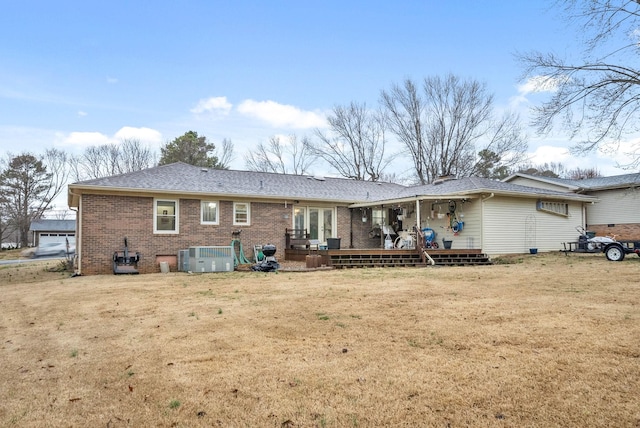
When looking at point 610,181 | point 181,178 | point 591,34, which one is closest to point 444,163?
point 610,181

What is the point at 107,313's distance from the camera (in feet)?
19.8

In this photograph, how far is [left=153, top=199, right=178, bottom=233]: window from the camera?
1373cm

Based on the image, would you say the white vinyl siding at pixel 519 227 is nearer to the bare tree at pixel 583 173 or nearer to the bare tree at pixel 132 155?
the bare tree at pixel 583 173

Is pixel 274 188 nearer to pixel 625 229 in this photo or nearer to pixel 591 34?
pixel 591 34

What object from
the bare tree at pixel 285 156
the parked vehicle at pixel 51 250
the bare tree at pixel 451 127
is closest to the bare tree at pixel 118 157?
the parked vehicle at pixel 51 250

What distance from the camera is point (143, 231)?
1343cm

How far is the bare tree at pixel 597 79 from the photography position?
12.2 metres

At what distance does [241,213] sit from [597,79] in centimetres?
1261

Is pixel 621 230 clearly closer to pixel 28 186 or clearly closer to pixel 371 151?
pixel 371 151

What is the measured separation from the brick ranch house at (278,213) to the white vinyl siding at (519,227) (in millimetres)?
39

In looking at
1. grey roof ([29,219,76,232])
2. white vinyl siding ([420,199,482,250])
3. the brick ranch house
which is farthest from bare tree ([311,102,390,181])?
grey roof ([29,219,76,232])

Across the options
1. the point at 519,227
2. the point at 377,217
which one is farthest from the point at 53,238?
the point at 519,227

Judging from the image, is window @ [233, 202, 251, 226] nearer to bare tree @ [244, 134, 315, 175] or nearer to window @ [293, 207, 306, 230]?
window @ [293, 207, 306, 230]

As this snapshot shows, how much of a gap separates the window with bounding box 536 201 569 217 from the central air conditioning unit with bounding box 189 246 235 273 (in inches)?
496
